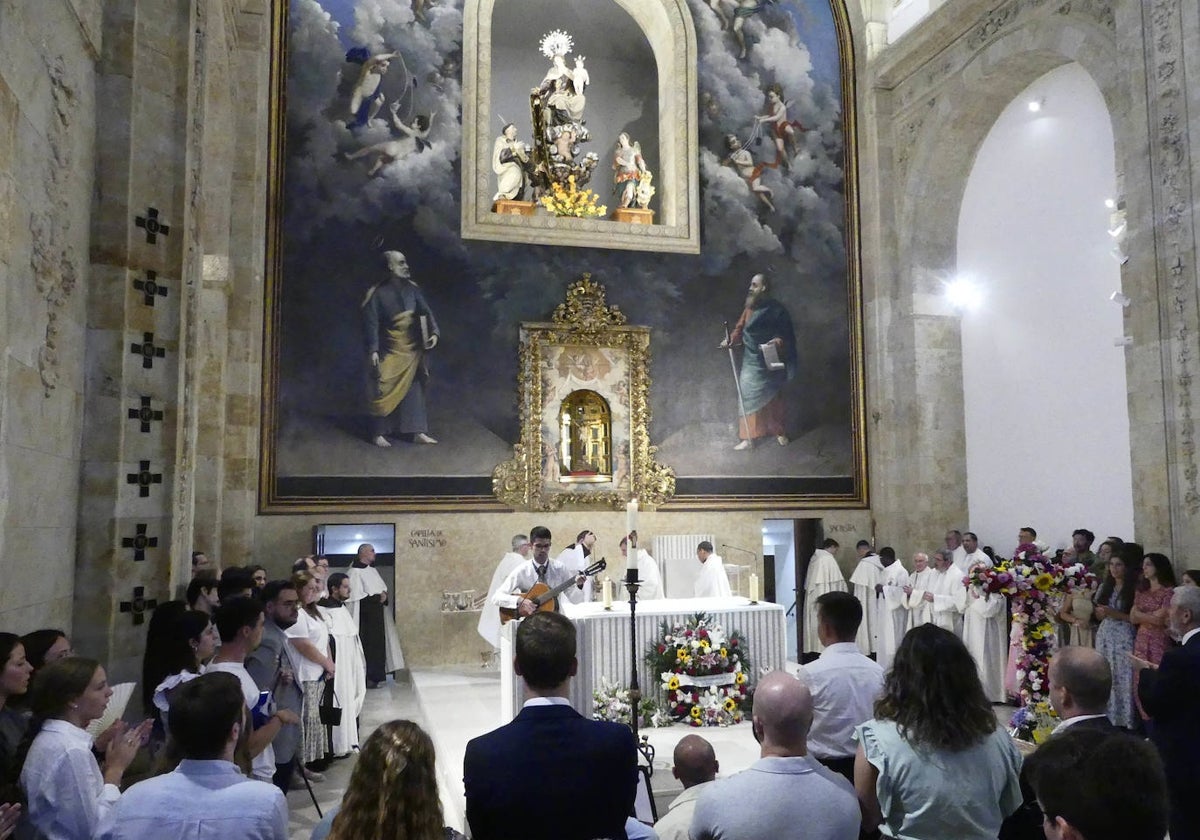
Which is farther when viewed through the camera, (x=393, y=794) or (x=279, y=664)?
(x=279, y=664)

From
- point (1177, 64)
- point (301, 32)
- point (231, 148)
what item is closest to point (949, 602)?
point (1177, 64)

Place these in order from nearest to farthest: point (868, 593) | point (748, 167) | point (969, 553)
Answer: point (969, 553) → point (868, 593) → point (748, 167)

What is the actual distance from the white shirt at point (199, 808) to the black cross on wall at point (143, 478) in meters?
4.19

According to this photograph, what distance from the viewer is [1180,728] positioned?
158 inches

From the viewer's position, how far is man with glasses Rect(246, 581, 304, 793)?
5.16 m

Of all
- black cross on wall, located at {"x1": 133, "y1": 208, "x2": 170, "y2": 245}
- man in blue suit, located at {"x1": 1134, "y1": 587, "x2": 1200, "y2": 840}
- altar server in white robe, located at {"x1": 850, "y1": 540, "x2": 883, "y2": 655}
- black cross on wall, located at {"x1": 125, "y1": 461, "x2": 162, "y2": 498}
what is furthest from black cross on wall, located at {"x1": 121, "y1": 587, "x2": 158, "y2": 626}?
altar server in white robe, located at {"x1": 850, "y1": 540, "x2": 883, "y2": 655}

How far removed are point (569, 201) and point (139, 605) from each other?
31.1ft

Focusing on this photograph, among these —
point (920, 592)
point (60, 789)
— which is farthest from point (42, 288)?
point (920, 592)

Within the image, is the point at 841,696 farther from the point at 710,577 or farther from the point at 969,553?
the point at 969,553

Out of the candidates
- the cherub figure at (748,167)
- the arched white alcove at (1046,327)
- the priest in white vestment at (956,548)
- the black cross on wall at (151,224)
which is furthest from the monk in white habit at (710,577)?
the black cross on wall at (151,224)

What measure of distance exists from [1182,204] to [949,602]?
528 centimetres

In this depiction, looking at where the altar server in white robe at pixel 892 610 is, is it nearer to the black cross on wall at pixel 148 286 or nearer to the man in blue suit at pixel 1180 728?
the man in blue suit at pixel 1180 728

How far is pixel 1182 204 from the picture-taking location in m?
9.46

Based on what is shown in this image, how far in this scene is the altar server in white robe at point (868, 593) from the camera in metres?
13.1
